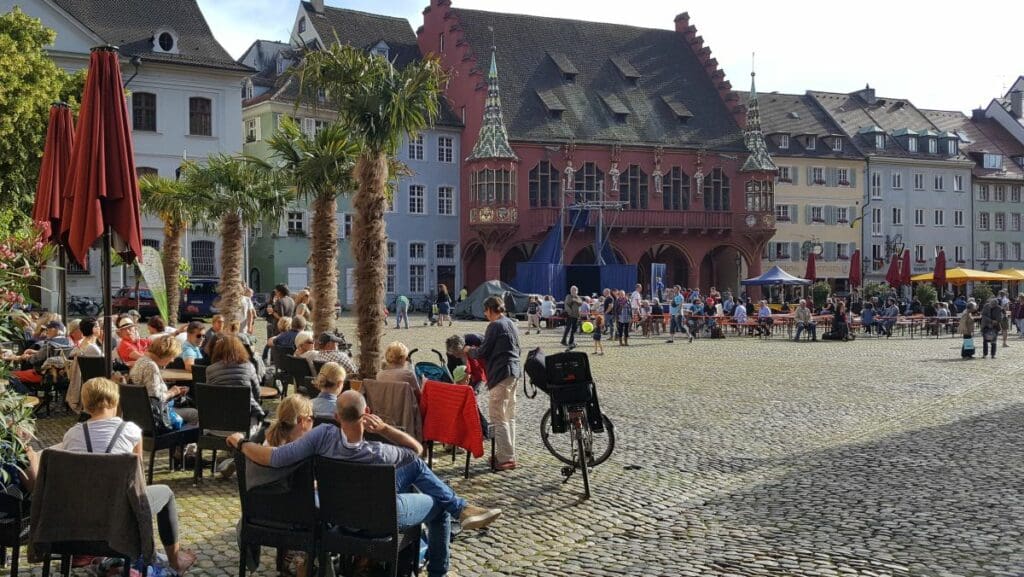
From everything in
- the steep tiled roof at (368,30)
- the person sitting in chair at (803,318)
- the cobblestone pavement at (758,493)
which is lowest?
the cobblestone pavement at (758,493)

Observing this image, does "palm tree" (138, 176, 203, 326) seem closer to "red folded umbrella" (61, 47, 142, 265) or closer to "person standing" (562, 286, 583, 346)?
"person standing" (562, 286, 583, 346)

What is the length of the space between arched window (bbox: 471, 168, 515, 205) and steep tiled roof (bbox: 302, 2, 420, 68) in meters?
8.69

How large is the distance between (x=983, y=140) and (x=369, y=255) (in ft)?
242

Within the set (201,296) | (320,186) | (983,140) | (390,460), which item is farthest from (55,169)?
(983,140)

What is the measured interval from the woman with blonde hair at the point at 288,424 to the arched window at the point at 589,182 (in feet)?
160

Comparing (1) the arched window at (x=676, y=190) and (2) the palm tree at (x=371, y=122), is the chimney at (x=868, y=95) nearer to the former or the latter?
(1) the arched window at (x=676, y=190)

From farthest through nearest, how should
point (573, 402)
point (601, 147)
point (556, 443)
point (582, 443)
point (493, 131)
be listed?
point (601, 147)
point (493, 131)
point (556, 443)
point (573, 402)
point (582, 443)

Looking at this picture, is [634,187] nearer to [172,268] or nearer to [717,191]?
[717,191]

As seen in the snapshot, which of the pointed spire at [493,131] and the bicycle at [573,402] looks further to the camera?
the pointed spire at [493,131]

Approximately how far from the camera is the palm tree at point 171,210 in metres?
21.7

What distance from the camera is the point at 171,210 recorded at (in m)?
22.7

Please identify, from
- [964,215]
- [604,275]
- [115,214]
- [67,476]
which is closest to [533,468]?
[115,214]

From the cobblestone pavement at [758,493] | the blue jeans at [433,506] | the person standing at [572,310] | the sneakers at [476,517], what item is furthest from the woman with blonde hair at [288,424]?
the person standing at [572,310]

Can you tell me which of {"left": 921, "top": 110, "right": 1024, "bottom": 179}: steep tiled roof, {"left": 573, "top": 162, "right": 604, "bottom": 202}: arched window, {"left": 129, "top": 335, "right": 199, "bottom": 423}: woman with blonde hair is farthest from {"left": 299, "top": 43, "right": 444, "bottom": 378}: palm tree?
{"left": 921, "top": 110, "right": 1024, "bottom": 179}: steep tiled roof
